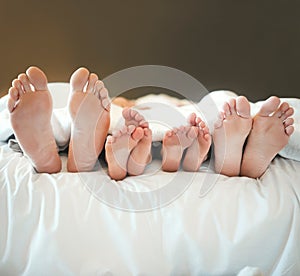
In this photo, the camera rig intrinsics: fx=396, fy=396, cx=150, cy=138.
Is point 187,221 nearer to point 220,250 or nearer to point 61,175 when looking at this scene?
point 220,250

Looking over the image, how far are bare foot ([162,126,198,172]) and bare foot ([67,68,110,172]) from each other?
16cm

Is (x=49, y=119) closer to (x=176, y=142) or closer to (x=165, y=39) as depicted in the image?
(x=176, y=142)

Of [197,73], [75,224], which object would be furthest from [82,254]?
[197,73]

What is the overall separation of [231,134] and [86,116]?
13.2 inches

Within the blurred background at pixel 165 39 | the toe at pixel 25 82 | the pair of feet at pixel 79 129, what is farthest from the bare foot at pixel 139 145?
the blurred background at pixel 165 39

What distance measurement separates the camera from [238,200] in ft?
2.71

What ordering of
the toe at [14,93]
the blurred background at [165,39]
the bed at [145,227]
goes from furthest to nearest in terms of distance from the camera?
the blurred background at [165,39] < the toe at [14,93] < the bed at [145,227]

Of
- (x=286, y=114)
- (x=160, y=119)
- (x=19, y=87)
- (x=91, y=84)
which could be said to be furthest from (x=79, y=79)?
(x=286, y=114)

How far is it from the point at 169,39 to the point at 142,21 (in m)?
0.16

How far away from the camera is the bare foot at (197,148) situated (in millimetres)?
901

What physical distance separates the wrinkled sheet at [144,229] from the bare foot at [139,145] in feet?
0.24

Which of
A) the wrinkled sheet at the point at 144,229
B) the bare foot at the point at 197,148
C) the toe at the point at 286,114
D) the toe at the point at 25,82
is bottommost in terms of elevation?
the wrinkled sheet at the point at 144,229

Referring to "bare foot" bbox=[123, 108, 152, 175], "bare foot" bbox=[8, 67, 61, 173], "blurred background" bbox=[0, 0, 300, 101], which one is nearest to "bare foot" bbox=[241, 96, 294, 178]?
"bare foot" bbox=[123, 108, 152, 175]

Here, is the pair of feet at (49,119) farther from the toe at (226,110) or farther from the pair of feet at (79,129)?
the toe at (226,110)
